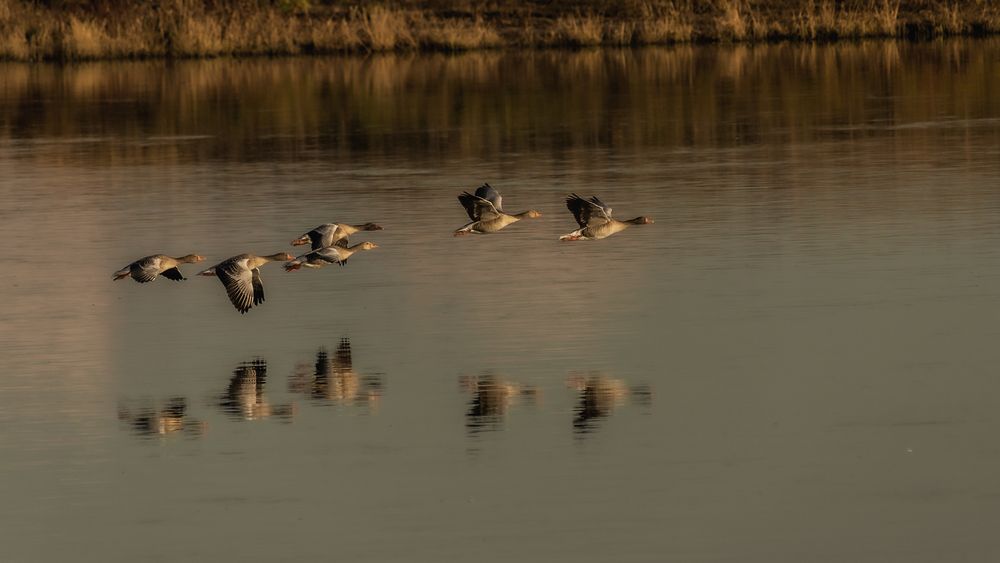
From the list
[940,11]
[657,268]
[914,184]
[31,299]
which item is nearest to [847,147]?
[914,184]

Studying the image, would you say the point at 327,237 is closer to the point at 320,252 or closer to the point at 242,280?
the point at 320,252

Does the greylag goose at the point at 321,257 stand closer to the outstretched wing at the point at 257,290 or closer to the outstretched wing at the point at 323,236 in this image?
the outstretched wing at the point at 323,236

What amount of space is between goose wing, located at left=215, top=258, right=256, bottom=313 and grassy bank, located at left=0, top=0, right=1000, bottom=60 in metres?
39.7

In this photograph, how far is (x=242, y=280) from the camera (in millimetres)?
16328

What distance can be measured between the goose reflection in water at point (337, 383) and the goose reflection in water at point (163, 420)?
0.77m

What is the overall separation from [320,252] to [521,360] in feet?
11.0

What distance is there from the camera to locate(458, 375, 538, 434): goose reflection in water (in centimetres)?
1308

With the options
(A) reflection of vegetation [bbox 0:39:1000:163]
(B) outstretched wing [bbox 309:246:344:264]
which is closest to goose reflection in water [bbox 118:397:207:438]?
(B) outstretched wing [bbox 309:246:344:264]

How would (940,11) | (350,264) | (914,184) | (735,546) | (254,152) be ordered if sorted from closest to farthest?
(735,546) → (350,264) → (914,184) → (254,152) → (940,11)

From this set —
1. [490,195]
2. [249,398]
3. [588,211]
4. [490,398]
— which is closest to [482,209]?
[490,195]

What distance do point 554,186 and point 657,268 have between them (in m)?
7.46

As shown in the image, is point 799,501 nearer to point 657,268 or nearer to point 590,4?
point 657,268

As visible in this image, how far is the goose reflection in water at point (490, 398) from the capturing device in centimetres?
1308

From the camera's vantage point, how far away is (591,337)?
611 inches
